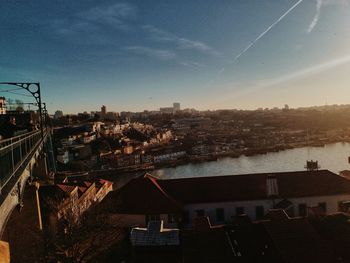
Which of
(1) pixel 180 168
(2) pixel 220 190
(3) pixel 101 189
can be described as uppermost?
(2) pixel 220 190

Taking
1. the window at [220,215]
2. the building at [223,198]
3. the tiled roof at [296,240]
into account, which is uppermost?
the tiled roof at [296,240]

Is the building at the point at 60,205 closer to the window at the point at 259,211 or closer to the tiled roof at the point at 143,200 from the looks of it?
the tiled roof at the point at 143,200

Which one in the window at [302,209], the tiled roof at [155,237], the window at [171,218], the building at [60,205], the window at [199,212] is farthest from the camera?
the window at [302,209]

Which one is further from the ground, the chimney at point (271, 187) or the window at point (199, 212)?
the chimney at point (271, 187)

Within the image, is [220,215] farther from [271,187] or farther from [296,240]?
[296,240]

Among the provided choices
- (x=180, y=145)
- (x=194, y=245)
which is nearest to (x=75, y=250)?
(x=194, y=245)

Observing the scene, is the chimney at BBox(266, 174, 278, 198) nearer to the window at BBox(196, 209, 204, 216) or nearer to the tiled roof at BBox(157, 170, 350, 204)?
the tiled roof at BBox(157, 170, 350, 204)

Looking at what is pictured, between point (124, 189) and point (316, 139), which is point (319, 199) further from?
point (316, 139)

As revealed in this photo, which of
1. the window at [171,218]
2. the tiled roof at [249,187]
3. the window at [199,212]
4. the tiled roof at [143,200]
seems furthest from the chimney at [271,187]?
the window at [171,218]
